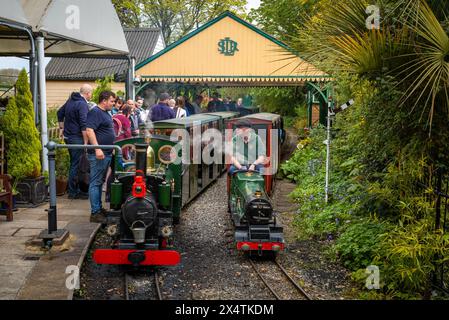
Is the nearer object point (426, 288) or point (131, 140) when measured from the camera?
point (426, 288)

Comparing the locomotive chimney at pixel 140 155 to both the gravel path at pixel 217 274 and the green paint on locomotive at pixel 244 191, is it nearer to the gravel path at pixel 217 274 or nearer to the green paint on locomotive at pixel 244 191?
the gravel path at pixel 217 274

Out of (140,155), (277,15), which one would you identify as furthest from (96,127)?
(277,15)

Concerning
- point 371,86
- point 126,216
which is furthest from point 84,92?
point 371,86

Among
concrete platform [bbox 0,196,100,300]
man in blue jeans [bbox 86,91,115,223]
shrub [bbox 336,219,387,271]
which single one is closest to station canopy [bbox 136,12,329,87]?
concrete platform [bbox 0,196,100,300]

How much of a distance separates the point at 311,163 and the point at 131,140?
6.43 metres

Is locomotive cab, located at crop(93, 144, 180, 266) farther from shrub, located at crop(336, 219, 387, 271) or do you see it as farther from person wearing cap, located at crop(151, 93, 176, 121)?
person wearing cap, located at crop(151, 93, 176, 121)

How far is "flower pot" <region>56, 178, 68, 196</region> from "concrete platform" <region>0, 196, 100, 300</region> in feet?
3.94

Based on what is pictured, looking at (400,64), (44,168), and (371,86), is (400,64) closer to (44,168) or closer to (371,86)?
(371,86)

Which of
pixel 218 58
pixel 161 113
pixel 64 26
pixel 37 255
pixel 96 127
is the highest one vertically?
pixel 218 58

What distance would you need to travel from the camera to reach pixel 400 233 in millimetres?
6059

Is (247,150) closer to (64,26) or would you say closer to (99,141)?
(99,141)

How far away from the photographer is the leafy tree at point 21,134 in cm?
Answer: 916

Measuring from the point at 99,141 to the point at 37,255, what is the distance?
2.30 meters

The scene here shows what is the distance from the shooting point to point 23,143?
922cm
